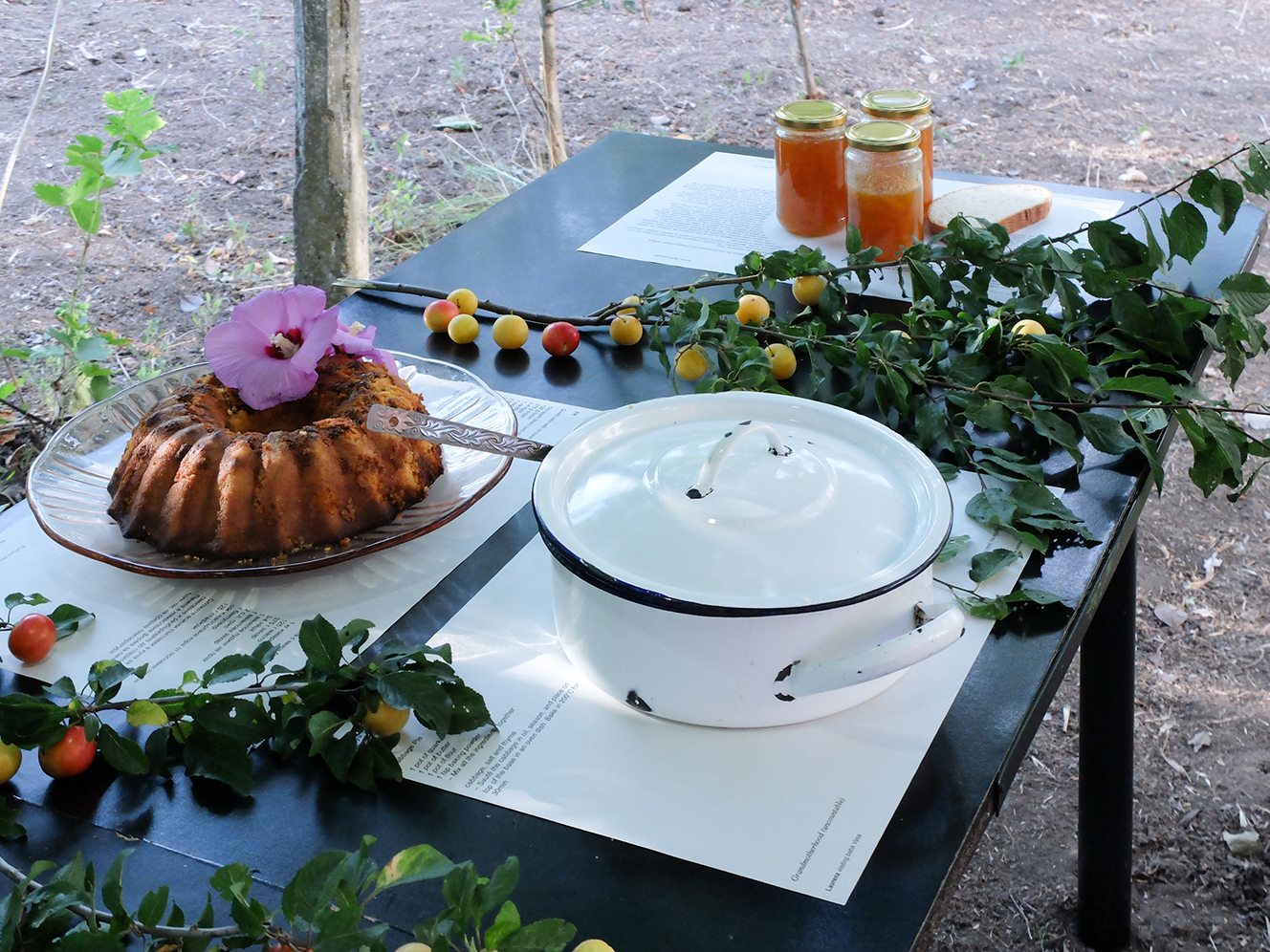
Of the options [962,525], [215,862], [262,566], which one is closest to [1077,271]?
[962,525]

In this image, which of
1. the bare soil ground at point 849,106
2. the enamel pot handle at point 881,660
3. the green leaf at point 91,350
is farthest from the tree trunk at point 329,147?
the enamel pot handle at point 881,660

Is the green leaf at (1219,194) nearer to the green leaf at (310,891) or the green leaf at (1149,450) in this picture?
the green leaf at (1149,450)

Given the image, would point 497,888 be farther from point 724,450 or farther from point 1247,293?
point 1247,293

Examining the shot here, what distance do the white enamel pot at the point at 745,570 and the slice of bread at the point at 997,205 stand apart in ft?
2.53

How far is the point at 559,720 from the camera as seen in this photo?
65 centimetres

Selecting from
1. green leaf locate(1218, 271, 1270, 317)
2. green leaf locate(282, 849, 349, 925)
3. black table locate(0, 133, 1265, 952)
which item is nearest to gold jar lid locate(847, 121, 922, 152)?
green leaf locate(1218, 271, 1270, 317)

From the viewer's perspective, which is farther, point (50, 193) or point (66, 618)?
point (50, 193)

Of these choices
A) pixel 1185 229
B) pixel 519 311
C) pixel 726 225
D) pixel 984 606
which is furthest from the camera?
pixel 726 225

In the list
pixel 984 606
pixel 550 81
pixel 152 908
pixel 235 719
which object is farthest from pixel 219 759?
pixel 550 81

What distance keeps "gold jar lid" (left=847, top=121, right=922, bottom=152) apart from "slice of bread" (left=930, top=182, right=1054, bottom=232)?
0.47ft

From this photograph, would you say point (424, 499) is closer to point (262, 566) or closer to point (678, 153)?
point (262, 566)

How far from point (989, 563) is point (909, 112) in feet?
2.41

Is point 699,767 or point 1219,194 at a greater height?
point 1219,194

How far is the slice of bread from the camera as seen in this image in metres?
1.33
